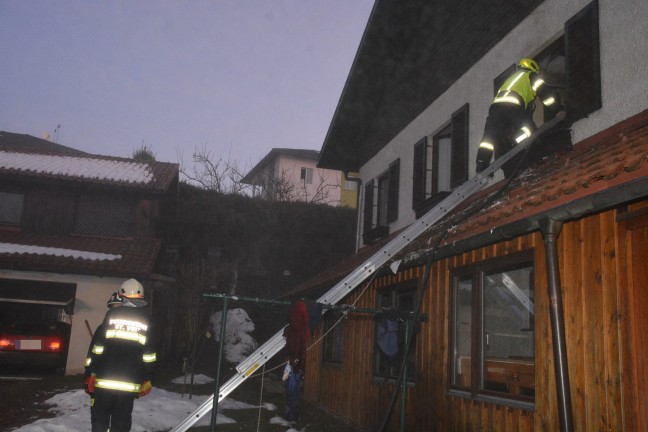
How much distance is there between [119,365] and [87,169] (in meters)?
16.5

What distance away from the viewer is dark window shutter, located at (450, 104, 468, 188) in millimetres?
9188

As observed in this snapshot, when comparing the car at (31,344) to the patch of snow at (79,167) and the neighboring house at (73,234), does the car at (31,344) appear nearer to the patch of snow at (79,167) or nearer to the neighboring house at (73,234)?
the neighboring house at (73,234)

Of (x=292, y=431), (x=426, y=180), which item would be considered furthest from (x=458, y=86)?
(x=292, y=431)

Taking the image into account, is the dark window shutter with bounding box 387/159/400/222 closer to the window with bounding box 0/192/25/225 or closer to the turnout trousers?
the turnout trousers

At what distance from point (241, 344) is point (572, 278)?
17836 mm

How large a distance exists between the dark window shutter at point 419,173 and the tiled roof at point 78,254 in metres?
9.61

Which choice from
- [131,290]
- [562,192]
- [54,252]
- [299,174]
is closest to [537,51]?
[562,192]

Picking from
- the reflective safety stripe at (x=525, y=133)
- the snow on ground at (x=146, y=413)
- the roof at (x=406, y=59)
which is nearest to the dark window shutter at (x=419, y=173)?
the roof at (x=406, y=59)

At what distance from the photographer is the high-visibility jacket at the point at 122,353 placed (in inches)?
237

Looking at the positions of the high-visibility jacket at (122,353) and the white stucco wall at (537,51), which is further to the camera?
the high-visibility jacket at (122,353)

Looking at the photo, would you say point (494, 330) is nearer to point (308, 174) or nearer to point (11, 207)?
point (11, 207)

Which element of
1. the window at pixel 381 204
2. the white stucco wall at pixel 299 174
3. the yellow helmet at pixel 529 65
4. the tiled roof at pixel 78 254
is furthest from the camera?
the white stucco wall at pixel 299 174

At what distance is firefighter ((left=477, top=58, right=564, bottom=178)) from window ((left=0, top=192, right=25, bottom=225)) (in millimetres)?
17729

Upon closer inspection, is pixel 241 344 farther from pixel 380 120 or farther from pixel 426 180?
pixel 426 180
